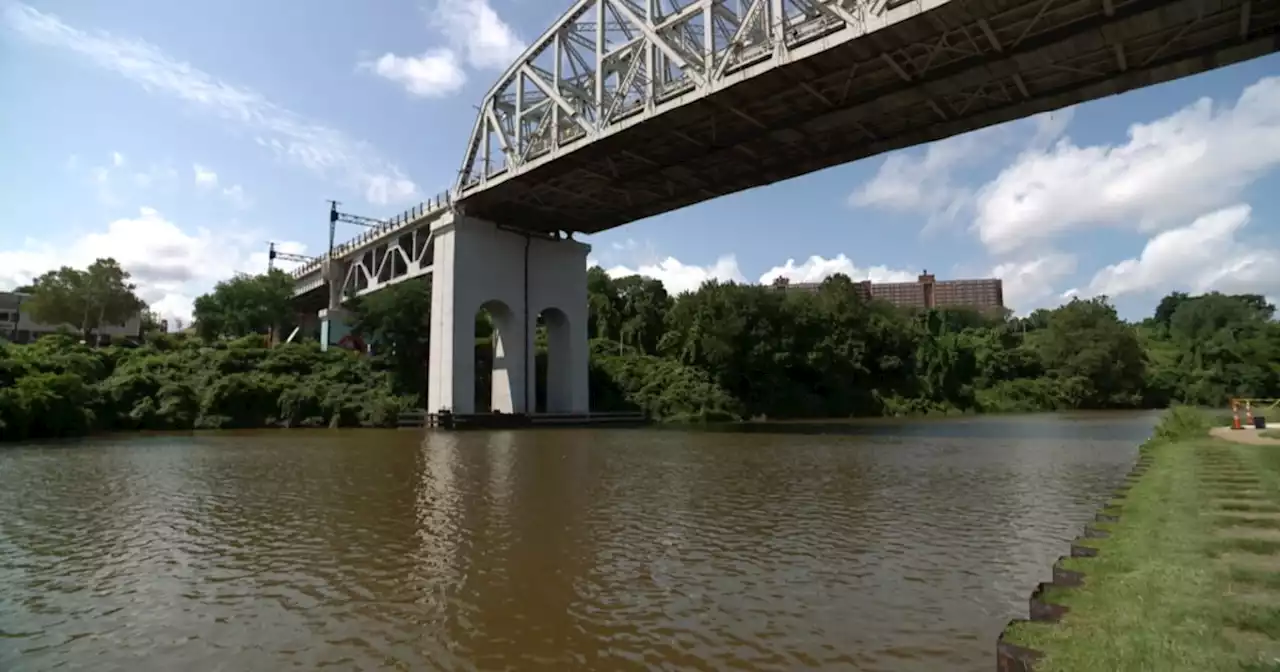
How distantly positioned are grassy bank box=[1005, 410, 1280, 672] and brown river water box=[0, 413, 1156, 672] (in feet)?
2.68

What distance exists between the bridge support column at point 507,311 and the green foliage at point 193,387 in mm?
4848

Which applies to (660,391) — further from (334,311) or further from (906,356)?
(334,311)

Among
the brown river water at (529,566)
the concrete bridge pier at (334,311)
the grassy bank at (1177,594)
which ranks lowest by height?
the brown river water at (529,566)

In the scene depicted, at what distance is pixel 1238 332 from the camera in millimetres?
83750

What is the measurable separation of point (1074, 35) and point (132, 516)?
28.9 m

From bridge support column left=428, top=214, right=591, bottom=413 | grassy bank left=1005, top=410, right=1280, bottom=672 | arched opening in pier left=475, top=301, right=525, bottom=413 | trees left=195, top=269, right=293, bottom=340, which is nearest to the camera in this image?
grassy bank left=1005, top=410, right=1280, bottom=672

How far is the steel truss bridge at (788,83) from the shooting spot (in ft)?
80.6

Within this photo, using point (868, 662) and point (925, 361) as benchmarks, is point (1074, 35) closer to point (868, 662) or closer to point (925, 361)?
point (868, 662)

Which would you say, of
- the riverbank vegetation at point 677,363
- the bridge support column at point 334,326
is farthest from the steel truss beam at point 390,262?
the riverbank vegetation at point 677,363

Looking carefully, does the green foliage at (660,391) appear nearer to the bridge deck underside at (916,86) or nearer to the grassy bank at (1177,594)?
the bridge deck underside at (916,86)

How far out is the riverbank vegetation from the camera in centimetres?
4178

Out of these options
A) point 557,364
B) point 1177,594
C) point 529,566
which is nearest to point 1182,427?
point 1177,594

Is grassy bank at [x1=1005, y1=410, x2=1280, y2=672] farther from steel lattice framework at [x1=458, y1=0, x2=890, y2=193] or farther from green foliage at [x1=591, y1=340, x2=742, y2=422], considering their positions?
green foliage at [x1=591, y1=340, x2=742, y2=422]

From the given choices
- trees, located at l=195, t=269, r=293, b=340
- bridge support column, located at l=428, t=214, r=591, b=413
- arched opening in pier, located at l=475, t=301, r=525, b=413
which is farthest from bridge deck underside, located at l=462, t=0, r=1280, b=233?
trees, located at l=195, t=269, r=293, b=340
